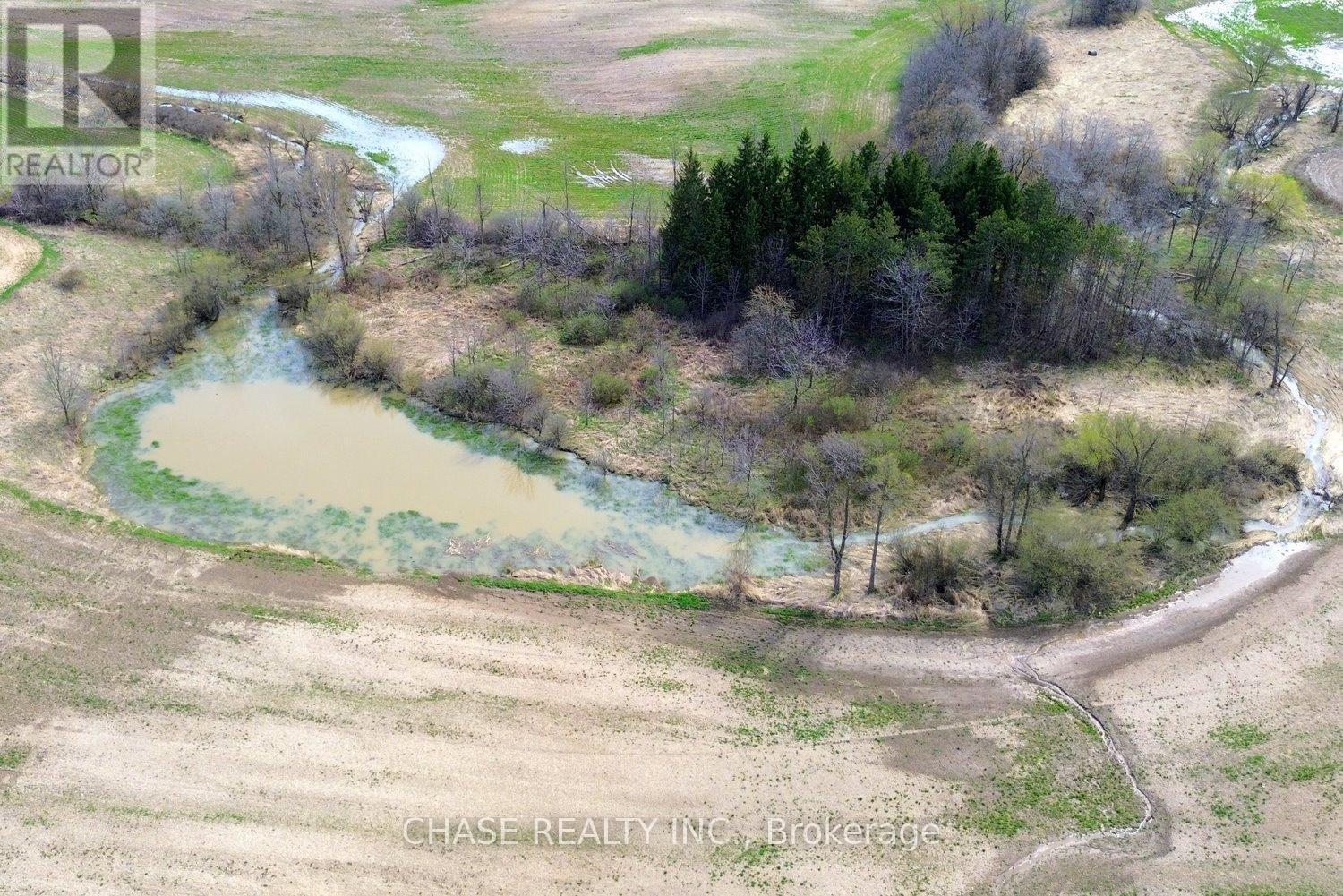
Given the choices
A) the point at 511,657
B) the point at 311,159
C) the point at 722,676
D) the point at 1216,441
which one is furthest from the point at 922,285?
the point at 311,159

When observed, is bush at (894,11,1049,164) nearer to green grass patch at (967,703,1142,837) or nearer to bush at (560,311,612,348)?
bush at (560,311,612,348)

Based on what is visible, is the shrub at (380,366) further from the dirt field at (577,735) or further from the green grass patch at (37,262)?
the green grass patch at (37,262)

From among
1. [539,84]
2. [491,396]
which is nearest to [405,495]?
[491,396]

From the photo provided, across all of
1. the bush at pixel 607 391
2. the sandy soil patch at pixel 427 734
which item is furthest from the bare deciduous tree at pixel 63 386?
the bush at pixel 607 391

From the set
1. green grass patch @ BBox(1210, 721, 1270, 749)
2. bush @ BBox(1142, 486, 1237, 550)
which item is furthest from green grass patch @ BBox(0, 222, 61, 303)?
green grass patch @ BBox(1210, 721, 1270, 749)

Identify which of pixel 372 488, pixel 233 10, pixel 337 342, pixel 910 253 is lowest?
pixel 372 488

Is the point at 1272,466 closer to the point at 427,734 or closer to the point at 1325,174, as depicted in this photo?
the point at 1325,174

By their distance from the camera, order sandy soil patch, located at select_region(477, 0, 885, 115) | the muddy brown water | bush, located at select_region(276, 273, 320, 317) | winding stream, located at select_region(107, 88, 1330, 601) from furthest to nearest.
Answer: sandy soil patch, located at select_region(477, 0, 885, 115), bush, located at select_region(276, 273, 320, 317), the muddy brown water, winding stream, located at select_region(107, 88, 1330, 601)
